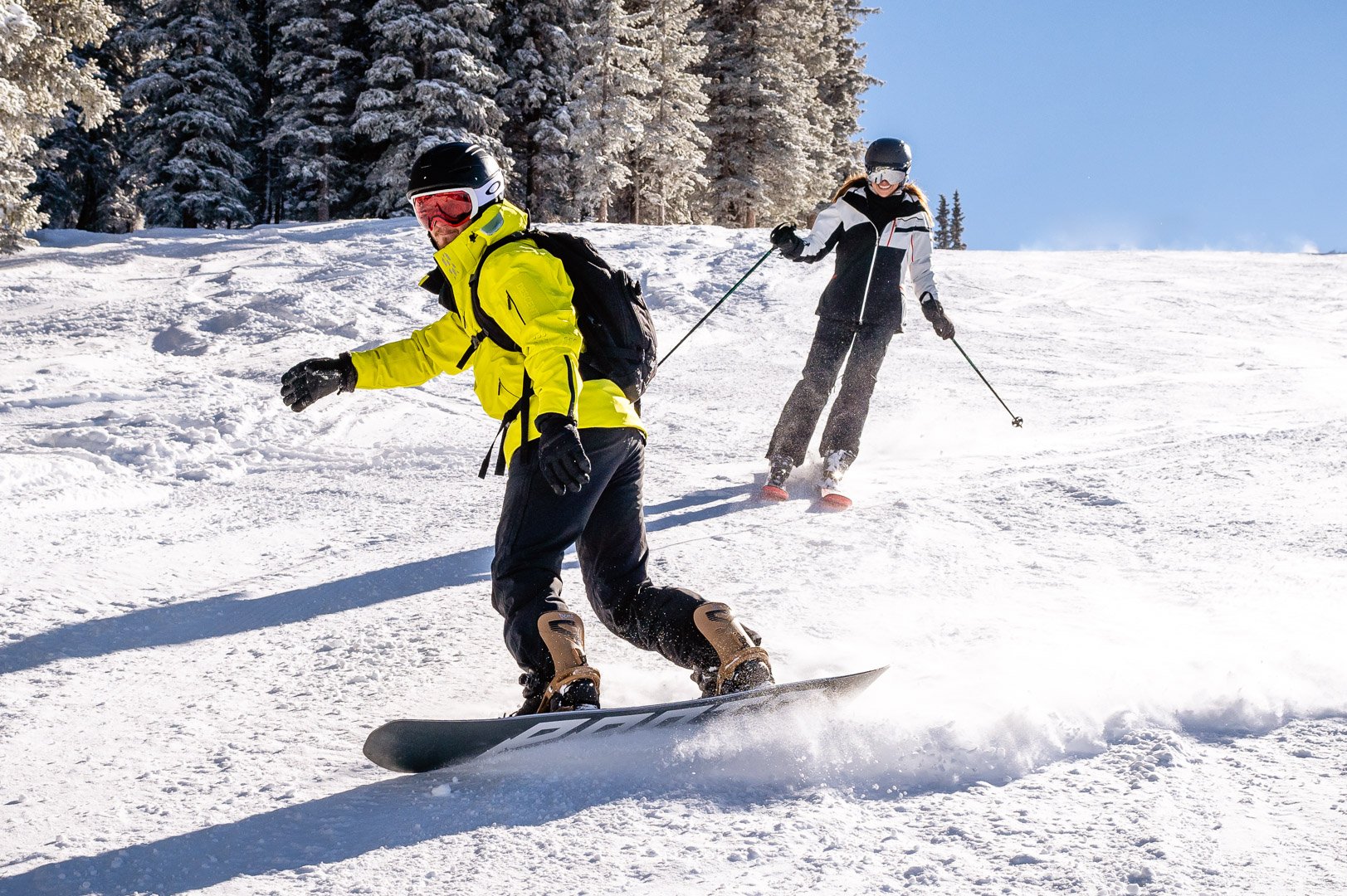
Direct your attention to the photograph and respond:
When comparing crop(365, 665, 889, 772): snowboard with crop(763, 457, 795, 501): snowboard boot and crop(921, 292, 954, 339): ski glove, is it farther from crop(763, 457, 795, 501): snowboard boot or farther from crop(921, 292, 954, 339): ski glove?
crop(921, 292, 954, 339): ski glove

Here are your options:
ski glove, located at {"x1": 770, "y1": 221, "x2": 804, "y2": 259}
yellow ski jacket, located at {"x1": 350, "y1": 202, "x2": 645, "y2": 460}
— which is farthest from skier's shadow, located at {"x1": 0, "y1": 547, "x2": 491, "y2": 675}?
ski glove, located at {"x1": 770, "y1": 221, "x2": 804, "y2": 259}

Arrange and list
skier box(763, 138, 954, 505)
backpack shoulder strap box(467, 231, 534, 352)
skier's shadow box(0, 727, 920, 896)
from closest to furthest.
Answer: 1. skier's shadow box(0, 727, 920, 896)
2. backpack shoulder strap box(467, 231, 534, 352)
3. skier box(763, 138, 954, 505)

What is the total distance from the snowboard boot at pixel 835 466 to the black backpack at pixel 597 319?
9.87ft

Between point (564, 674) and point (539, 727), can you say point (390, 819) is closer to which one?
point (539, 727)

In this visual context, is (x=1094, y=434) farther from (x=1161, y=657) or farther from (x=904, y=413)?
(x=1161, y=657)

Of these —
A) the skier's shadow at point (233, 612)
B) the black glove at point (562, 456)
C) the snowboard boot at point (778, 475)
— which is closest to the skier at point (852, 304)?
the snowboard boot at point (778, 475)

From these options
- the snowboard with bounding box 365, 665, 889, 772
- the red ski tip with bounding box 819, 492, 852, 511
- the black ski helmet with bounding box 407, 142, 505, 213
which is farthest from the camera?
the red ski tip with bounding box 819, 492, 852, 511

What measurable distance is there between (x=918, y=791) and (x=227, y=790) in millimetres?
1761

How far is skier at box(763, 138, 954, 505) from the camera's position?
5977mm

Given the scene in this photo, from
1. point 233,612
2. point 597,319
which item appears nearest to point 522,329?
point 597,319

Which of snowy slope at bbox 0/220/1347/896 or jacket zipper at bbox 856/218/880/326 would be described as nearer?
snowy slope at bbox 0/220/1347/896

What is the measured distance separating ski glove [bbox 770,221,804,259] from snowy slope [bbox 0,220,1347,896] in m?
1.44

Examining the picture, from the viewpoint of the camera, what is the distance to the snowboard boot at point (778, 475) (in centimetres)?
589

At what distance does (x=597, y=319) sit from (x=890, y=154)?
3.43m
